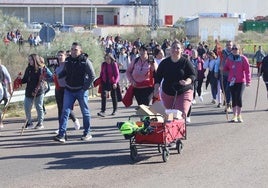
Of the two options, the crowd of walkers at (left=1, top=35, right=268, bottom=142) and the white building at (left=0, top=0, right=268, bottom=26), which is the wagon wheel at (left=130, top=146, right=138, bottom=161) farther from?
the white building at (left=0, top=0, right=268, bottom=26)

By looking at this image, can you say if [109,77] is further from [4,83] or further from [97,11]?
[97,11]

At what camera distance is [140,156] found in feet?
35.6

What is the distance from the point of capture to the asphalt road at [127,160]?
912cm

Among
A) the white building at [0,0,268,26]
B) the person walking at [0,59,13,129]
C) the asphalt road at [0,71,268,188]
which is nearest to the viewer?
the asphalt road at [0,71,268,188]

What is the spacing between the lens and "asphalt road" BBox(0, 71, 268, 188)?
9.12 m

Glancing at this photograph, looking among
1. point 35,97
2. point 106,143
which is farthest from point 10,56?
point 106,143

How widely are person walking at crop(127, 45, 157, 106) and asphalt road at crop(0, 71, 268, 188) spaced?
3.29 ft

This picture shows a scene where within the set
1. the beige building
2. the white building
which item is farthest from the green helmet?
the white building

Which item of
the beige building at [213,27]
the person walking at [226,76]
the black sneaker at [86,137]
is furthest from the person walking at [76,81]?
the beige building at [213,27]

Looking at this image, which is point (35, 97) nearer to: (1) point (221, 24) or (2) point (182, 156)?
(2) point (182, 156)

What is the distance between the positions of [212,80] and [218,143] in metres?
7.83

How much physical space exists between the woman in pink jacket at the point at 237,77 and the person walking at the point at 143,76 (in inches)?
119

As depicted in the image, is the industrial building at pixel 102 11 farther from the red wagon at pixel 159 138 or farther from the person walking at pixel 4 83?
the red wagon at pixel 159 138

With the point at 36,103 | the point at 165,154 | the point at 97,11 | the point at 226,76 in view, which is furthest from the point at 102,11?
the point at 165,154
